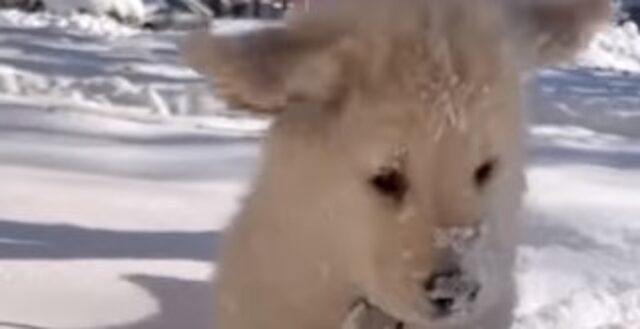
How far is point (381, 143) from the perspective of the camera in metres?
3.42

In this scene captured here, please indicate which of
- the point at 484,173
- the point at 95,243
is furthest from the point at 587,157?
the point at 484,173

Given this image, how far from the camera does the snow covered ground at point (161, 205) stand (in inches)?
245

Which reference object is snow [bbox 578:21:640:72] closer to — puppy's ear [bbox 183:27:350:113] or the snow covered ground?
the snow covered ground

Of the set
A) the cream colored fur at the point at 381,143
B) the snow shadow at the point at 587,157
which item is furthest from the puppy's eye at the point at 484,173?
the snow shadow at the point at 587,157

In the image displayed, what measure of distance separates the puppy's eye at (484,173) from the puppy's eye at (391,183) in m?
0.15

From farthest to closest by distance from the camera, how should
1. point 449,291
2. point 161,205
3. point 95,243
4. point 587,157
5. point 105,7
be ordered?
point 105,7 → point 587,157 → point 161,205 → point 95,243 → point 449,291

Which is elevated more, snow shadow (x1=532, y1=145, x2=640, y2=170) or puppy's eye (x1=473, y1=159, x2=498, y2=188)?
puppy's eye (x1=473, y1=159, x2=498, y2=188)

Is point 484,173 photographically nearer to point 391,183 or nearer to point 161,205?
point 391,183

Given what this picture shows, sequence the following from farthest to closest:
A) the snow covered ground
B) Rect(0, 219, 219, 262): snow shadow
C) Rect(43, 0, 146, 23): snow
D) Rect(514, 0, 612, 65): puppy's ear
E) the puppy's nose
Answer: Rect(43, 0, 146, 23): snow < Rect(0, 219, 219, 262): snow shadow < the snow covered ground < Rect(514, 0, 612, 65): puppy's ear < the puppy's nose

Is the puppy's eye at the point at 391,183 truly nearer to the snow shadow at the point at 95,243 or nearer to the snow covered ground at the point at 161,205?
the snow covered ground at the point at 161,205

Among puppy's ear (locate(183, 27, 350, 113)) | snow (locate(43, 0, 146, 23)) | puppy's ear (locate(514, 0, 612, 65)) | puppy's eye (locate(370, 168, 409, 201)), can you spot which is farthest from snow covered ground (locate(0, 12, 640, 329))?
snow (locate(43, 0, 146, 23))

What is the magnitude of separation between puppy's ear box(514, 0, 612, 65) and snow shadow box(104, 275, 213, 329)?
2.21m

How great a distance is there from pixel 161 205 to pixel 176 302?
6.12 feet

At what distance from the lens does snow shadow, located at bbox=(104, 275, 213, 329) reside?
5980mm
